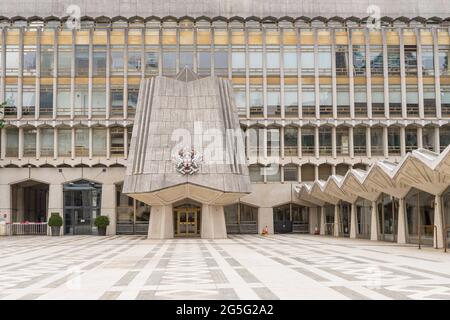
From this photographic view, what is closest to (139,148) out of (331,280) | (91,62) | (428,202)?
(91,62)

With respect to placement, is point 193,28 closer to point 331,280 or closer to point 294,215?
point 294,215

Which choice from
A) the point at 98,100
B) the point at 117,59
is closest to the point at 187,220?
the point at 98,100

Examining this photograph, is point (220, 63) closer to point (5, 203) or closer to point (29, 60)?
point (29, 60)

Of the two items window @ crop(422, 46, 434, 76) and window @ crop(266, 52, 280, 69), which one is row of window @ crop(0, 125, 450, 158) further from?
window @ crop(266, 52, 280, 69)

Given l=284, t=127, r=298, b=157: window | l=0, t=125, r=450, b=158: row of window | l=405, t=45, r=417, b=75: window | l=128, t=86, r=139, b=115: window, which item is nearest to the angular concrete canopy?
l=128, t=86, r=139, b=115: window

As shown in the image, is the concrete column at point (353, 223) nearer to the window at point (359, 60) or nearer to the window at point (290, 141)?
the window at point (290, 141)

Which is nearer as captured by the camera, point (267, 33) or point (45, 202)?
point (267, 33)

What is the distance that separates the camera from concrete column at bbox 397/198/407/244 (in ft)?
136

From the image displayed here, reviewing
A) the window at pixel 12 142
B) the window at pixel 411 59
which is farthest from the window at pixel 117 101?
the window at pixel 411 59

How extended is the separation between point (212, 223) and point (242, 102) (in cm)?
1937

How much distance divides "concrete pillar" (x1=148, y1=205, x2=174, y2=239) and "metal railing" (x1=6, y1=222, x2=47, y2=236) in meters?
17.1

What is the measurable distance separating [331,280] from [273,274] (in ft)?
8.57

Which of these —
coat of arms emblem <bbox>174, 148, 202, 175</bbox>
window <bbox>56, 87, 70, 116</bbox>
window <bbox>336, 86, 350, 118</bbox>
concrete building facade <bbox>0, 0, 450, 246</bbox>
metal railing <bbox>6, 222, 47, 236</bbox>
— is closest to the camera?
coat of arms emblem <bbox>174, 148, 202, 175</bbox>

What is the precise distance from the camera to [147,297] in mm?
15617
